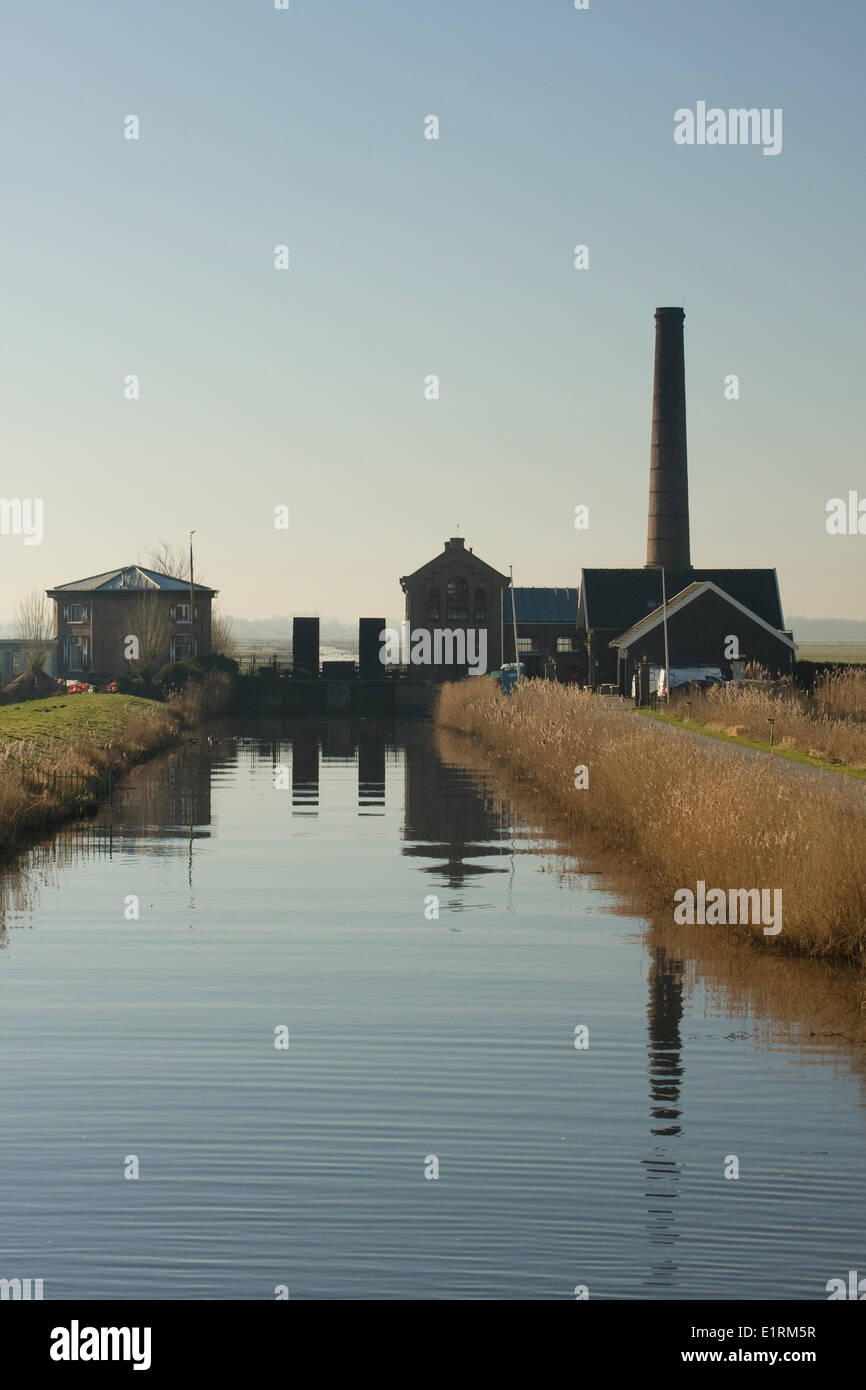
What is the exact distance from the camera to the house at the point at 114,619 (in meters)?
101

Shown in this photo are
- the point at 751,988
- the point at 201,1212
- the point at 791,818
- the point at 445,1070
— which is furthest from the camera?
the point at 791,818

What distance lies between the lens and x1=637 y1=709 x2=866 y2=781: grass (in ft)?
98.0

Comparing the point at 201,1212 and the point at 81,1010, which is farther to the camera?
the point at 81,1010

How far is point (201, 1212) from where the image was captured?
30.8ft

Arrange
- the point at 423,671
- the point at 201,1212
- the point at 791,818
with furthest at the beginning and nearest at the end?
the point at 423,671
the point at 791,818
the point at 201,1212

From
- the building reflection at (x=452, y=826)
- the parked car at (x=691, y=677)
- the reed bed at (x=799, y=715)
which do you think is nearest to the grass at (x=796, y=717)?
the reed bed at (x=799, y=715)

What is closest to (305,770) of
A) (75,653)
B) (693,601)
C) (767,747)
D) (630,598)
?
(767,747)

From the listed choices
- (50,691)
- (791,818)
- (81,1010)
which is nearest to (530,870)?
(791,818)

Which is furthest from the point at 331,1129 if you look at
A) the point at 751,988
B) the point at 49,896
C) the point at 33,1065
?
the point at 49,896

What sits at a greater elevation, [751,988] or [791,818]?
[791,818]

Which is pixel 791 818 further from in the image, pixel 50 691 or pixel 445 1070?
pixel 50 691

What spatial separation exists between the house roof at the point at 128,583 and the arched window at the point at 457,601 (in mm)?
14290

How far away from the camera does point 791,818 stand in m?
18.4
